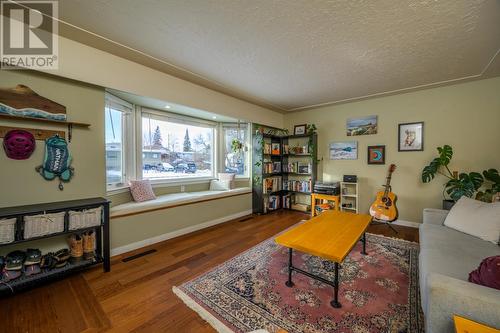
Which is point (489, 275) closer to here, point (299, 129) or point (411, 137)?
point (411, 137)

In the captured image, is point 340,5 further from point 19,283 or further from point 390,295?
point 19,283

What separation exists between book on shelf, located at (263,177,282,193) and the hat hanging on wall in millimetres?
3554

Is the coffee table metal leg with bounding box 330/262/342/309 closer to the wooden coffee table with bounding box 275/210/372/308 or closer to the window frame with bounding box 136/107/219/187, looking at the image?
the wooden coffee table with bounding box 275/210/372/308

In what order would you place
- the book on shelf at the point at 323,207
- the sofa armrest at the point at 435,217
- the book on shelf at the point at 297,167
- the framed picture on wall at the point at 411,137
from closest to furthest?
the sofa armrest at the point at 435,217 → the framed picture on wall at the point at 411,137 → the book on shelf at the point at 323,207 → the book on shelf at the point at 297,167

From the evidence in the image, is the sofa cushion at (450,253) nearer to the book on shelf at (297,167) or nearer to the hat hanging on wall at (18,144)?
the book on shelf at (297,167)

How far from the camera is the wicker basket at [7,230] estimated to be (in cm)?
157

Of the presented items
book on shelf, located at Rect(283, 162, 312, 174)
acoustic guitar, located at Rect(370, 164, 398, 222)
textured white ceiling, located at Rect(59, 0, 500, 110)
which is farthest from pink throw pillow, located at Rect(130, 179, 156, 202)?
acoustic guitar, located at Rect(370, 164, 398, 222)

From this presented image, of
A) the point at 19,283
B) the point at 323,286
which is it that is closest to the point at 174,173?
the point at 19,283

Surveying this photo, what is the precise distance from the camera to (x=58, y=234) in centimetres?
181

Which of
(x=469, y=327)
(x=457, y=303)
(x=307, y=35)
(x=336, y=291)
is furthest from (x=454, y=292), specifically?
(x=307, y=35)

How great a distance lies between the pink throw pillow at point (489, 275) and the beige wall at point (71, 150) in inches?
129

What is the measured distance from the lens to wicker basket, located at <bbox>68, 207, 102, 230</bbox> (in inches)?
74.9

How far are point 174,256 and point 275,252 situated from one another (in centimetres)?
126

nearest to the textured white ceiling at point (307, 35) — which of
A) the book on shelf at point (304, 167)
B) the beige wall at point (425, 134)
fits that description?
the beige wall at point (425, 134)
